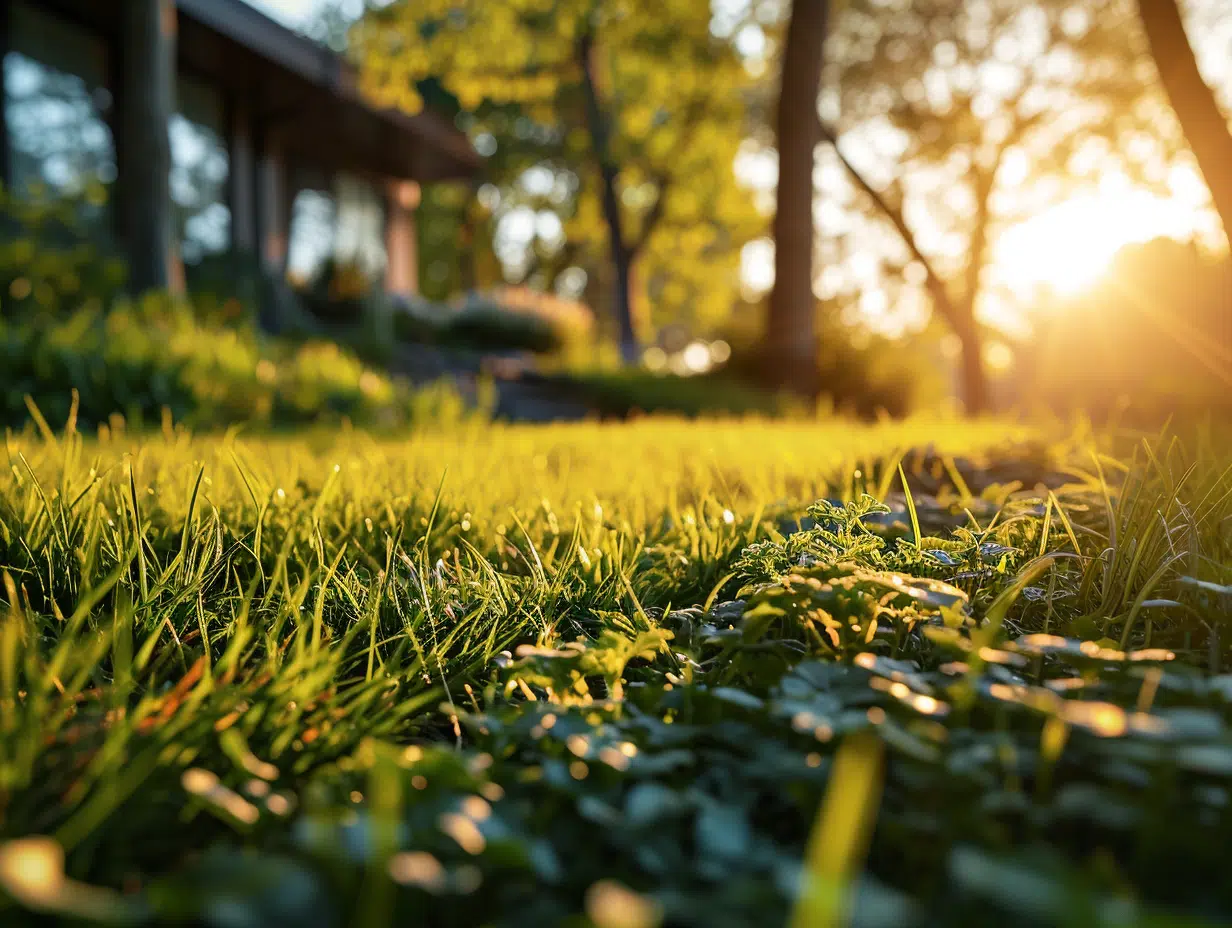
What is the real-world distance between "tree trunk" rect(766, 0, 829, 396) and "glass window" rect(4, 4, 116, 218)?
27.1 ft

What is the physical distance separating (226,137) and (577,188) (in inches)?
569

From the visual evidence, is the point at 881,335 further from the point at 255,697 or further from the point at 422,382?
the point at 255,697

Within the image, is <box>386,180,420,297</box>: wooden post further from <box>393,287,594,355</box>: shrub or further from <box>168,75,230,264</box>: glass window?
<box>168,75,230,264</box>: glass window

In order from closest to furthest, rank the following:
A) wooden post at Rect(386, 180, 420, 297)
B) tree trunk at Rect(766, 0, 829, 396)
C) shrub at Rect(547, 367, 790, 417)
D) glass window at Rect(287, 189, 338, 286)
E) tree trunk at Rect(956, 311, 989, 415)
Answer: shrub at Rect(547, 367, 790, 417), tree trunk at Rect(766, 0, 829, 396), glass window at Rect(287, 189, 338, 286), tree trunk at Rect(956, 311, 989, 415), wooden post at Rect(386, 180, 420, 297)

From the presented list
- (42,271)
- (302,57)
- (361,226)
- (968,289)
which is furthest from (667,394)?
(968,289)

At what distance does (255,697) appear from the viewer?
1.27 m

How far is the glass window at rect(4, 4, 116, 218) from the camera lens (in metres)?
10.5

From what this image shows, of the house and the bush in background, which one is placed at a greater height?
the house

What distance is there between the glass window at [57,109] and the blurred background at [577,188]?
0.12 feet

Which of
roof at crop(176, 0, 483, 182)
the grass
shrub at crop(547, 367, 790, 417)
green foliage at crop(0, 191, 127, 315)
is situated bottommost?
the grass

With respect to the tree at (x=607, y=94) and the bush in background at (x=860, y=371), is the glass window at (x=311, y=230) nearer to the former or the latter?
the tree at (x=607, y=94)

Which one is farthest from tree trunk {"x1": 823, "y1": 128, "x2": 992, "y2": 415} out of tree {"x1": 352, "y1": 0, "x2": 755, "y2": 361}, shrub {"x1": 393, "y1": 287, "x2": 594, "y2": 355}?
shrub {"x1": 393, "y1": 287, "x2": 594, "y2": 355}

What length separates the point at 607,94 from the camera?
1819 cm

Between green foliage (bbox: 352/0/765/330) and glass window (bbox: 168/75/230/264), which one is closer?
glass window (bbox: 168/75/230/264)
